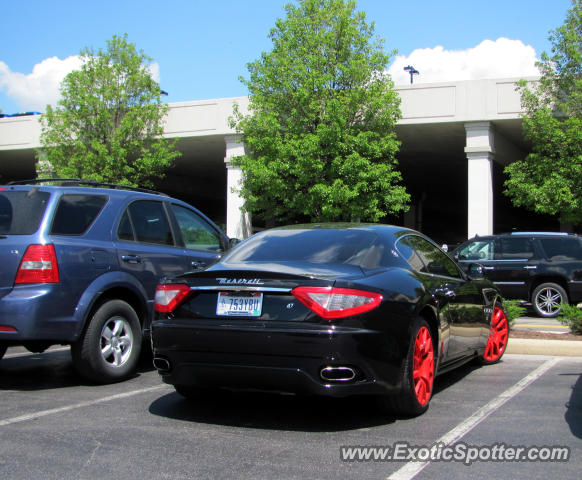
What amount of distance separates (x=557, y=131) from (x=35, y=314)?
1879 centimetres

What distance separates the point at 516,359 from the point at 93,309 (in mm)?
4901

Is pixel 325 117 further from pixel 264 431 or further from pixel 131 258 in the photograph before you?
pixel 264 431

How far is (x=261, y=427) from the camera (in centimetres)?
467

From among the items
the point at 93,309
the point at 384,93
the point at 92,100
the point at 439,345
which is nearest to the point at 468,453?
the point at 439,345

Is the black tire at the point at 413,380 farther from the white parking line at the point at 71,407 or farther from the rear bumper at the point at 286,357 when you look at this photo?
the white parking line at the point at 71,407

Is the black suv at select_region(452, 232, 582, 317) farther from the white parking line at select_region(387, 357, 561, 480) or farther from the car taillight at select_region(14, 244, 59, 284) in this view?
the car taillight at select_region(14, 244, 59, 284)

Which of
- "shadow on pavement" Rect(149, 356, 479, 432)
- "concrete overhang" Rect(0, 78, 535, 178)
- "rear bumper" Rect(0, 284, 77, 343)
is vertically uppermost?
"concrete overhang" Rect(0, 78, 535, 178)

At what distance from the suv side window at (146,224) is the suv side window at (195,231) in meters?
0.24

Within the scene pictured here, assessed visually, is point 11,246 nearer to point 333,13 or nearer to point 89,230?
point 89,230

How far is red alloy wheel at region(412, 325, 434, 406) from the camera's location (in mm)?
4910

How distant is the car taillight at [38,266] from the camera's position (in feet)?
18.9

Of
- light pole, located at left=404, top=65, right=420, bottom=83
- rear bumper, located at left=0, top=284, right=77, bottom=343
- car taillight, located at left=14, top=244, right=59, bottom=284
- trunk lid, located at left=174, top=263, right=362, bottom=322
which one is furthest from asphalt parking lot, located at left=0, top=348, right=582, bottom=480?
light pole, located at left=404, top=65, right=420, bottom=83

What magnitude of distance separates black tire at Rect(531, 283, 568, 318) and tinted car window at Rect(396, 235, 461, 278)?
813 cm

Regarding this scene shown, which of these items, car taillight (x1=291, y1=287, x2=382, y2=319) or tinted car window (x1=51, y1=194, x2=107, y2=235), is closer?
car taillight (x1=291, y1=287, x2=382, y2=319)
